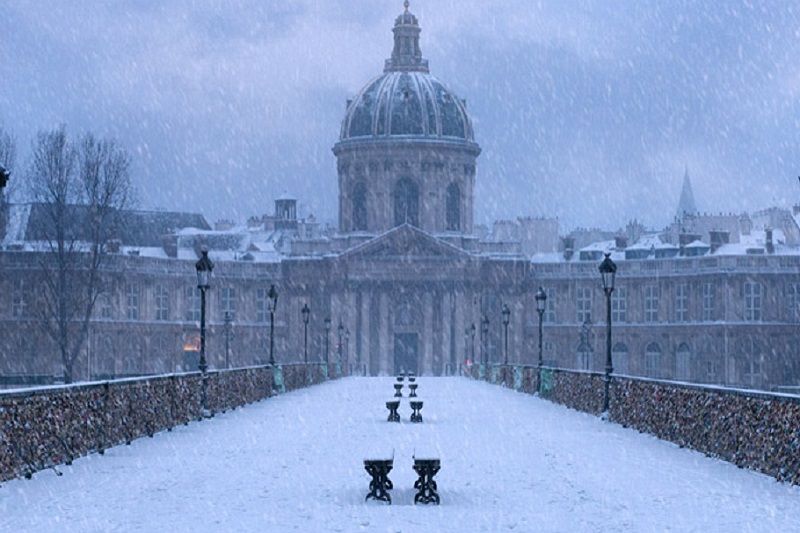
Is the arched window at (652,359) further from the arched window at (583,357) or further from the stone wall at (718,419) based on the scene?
the stone wall at (718,419)

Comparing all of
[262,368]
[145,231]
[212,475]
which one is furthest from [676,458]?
[145,231]

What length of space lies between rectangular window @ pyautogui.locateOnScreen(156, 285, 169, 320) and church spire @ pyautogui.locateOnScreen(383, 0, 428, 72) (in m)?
28.4

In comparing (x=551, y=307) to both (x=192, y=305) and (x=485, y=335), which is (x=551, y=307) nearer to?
(x=485, y=335)

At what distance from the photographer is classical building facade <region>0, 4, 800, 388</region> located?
299ft

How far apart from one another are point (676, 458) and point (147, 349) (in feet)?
253

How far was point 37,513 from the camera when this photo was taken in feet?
46.3

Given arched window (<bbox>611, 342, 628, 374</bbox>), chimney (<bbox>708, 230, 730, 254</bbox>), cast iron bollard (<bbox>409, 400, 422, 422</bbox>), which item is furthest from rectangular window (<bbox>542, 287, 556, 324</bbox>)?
cast iron bollard (<bbox>409, 400, 422, 422</bbox>)

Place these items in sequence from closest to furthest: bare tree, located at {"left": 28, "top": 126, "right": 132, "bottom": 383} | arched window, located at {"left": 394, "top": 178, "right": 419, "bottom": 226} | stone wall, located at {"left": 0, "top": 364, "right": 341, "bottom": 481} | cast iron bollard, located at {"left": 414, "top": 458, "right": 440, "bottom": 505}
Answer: cast iron bollard, located at {"left": 414, "top": 458, "right": 440, "bottom": 505}, stone wall, located at {"left": 0, "top": 364, "right": 341, "bottom": 481}, bare tree, located at {"left": 28, "top": 126, "right": 132, "bottom": 383}, arched window, located at {"left": 394, "top": 178, "right": 419, "bottom": 226}

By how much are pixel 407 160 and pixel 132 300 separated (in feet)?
79.3

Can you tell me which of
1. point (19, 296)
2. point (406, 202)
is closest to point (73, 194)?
point (19, 296)

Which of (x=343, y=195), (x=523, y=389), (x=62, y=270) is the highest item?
(x=343, y=195)

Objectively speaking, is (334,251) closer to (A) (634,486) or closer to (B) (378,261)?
(B) (378,261)

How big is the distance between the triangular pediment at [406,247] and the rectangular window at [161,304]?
13.9 meters

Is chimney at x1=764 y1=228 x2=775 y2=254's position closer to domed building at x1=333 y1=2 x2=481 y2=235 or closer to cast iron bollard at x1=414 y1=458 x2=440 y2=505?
domed building at x1=333 y1=2 x2=481 y2=235
